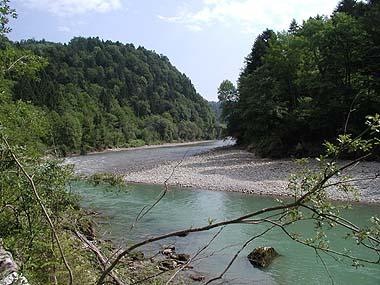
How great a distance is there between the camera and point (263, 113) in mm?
35844

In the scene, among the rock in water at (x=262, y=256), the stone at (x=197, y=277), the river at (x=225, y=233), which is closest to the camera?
the stone at (x=197, y=277)

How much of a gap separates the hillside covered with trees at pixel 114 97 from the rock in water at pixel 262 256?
44.6 meters

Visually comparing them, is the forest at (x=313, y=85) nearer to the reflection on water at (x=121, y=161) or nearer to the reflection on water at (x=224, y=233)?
the reflection on water at (x=121, y=161)

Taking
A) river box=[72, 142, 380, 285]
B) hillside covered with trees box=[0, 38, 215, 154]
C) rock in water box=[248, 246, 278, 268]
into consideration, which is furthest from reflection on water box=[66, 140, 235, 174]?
rock in water box=[248, 246, 278, 268]

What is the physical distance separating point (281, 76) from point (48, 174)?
34.0 metres

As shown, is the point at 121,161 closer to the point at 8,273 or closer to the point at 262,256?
the point at 262,256

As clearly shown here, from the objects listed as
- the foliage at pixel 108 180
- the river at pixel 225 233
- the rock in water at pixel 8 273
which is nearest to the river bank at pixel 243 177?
the river at pixel 225 233

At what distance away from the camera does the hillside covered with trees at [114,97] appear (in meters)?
63.9

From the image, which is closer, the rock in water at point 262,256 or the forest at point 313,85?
the rock in water at point 262,256

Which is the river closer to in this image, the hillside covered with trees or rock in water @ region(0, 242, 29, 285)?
rock in water @ region(0, 242, 29, 285)

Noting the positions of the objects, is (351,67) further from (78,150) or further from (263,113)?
(78,150)

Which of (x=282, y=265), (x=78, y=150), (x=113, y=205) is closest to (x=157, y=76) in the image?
(x=78, y=150)

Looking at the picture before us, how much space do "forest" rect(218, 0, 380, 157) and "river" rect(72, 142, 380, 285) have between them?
10.3 meters

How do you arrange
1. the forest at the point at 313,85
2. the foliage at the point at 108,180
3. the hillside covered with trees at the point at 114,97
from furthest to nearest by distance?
the hillside covered with trees at the point at 114,97 < the forest at the point at 313,85 < the foliage at the point at 108,180
